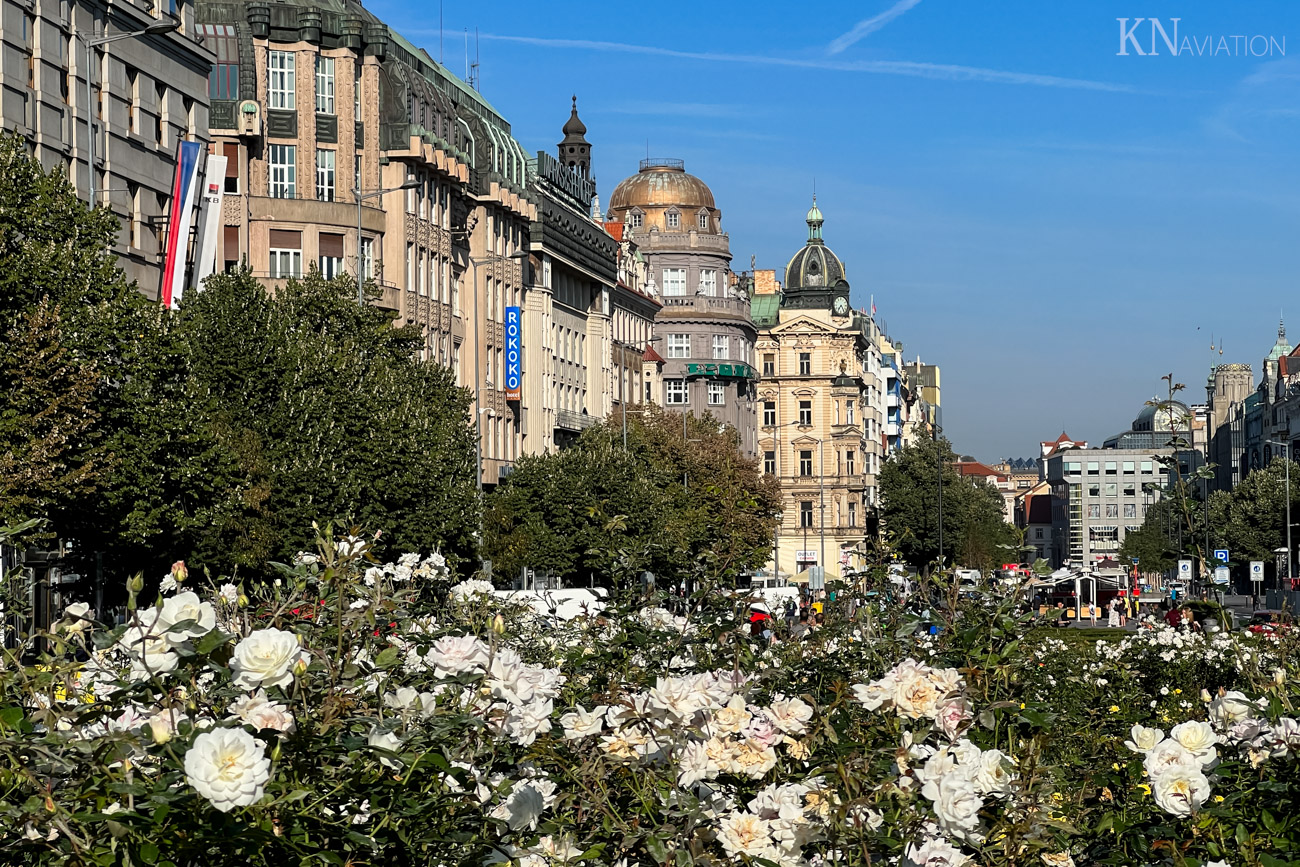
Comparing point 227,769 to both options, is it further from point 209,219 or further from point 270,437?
point 209,219

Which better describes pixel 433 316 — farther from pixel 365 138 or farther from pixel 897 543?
pixel 897 543

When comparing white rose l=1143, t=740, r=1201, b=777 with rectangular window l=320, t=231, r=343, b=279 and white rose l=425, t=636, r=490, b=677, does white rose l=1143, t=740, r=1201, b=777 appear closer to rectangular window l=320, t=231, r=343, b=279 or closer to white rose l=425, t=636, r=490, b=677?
white rose l=425, t=636, r=490, b=677

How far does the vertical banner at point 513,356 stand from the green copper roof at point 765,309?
259 feet

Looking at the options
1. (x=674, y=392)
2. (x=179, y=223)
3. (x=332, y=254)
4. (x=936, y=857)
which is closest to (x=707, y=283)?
(x=674, y=392)

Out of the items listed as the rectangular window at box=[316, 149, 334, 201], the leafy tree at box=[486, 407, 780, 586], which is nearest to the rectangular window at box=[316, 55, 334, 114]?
the rectangular window at box=[316, 149, 334, 201]

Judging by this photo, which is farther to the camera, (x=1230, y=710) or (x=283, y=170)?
(x=283, y=170)

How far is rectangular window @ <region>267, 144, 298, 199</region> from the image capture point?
231 ft

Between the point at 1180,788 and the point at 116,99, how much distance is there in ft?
165

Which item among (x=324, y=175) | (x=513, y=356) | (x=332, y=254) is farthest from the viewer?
(x=513, y=356)

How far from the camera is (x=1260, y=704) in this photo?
26.2ft

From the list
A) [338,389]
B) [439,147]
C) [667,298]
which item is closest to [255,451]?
[338,389]

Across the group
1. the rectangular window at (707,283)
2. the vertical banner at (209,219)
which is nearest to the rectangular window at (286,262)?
the vertical banner at (209,219)

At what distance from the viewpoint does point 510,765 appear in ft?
22.1

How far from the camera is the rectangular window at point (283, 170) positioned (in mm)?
70438
